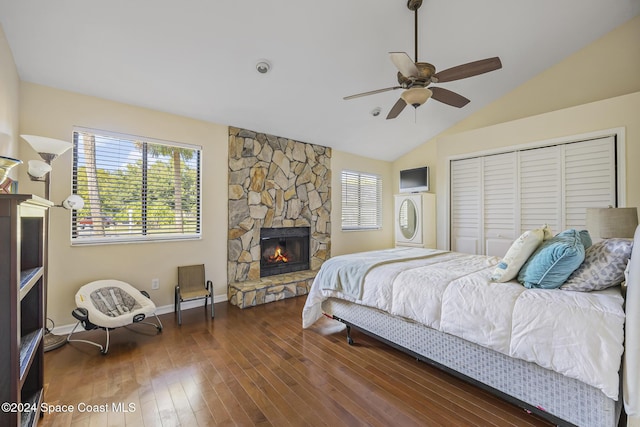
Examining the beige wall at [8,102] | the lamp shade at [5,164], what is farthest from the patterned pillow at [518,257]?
the beige wall at [8,102]

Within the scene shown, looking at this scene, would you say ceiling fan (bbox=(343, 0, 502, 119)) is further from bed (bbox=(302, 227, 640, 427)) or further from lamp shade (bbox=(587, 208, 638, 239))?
lamp shade (bbox=(587, 208, 638, 239))

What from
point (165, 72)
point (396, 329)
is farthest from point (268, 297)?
point (165, 72)

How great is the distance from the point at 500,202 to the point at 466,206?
503 millimetres

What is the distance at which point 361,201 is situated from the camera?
5918mm

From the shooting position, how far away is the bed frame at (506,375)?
4.77 ft

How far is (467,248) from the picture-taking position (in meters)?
4.63

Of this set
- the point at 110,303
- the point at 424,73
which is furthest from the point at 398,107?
the point at 110,303

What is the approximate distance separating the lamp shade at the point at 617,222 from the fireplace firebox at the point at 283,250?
374 centimetres

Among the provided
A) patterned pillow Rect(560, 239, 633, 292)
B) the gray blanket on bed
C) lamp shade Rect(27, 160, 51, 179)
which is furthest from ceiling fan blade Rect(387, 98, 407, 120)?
lamp shade Rect(27, 160, 51, 179)

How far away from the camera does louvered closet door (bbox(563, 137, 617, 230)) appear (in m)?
3.42

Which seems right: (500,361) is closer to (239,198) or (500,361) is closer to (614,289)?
(614,289)

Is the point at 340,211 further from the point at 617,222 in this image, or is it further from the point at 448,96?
the point at 617,222

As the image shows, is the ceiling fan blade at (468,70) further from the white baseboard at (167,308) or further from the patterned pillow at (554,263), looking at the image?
the white baseboard at (167,308)

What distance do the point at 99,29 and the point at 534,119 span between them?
5.10 m
